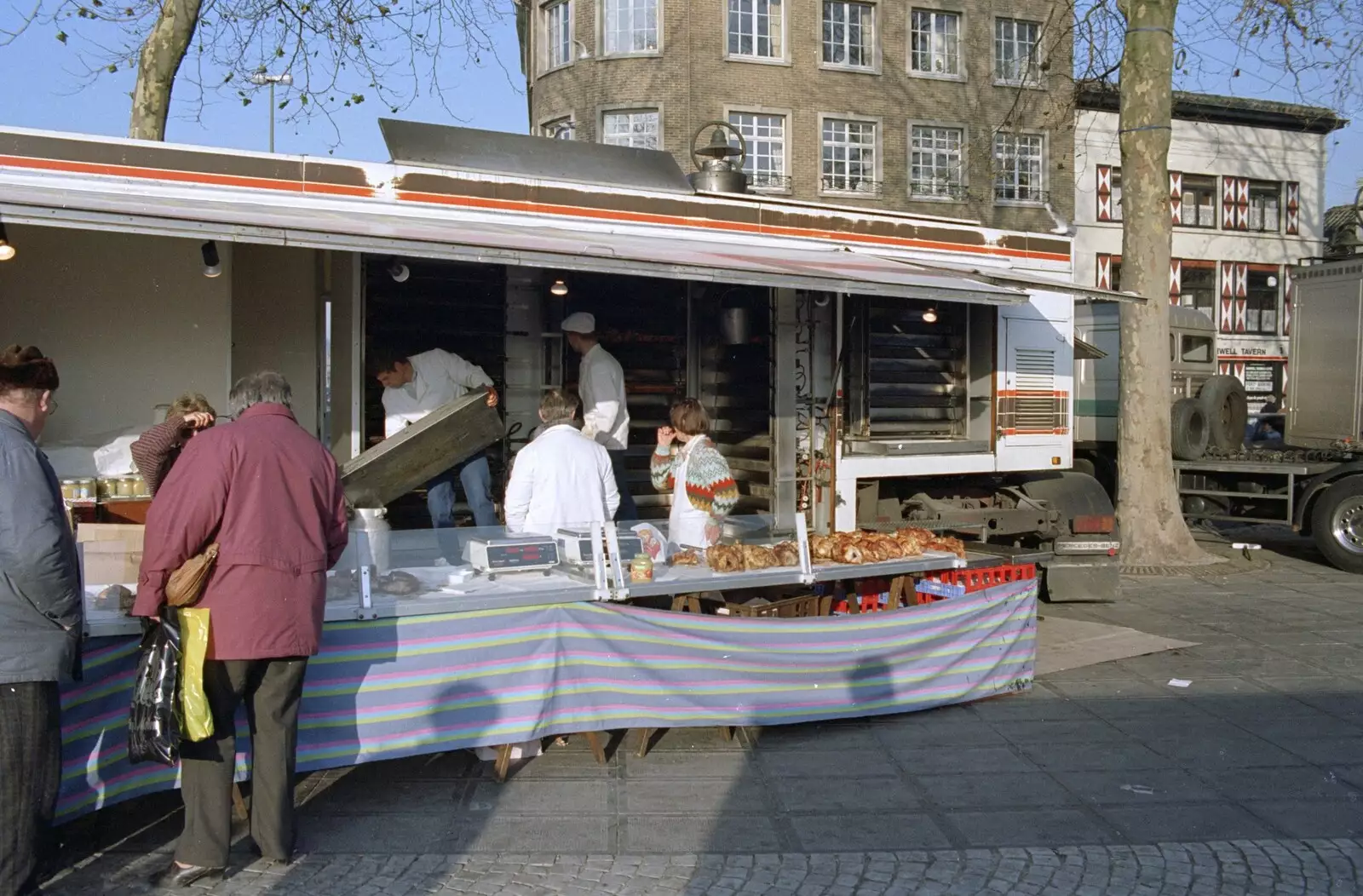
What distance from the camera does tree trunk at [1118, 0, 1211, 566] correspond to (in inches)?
465

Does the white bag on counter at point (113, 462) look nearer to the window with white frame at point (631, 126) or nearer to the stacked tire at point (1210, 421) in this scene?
the stacked tire at point (1210, 421)

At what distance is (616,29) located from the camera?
2716cm

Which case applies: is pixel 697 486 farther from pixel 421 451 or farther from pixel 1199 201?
pixel 1199 201

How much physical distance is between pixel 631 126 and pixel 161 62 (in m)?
16.3

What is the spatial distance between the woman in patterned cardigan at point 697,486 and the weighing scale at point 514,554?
2.92 ft

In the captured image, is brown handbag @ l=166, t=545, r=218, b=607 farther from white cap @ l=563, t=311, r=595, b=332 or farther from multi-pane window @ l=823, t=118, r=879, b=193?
multi-pane window @ l=823, t=118, r=879, b=193

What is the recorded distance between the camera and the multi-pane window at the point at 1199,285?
30750 mm

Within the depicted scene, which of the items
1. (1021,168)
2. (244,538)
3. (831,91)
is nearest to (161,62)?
(244,538)

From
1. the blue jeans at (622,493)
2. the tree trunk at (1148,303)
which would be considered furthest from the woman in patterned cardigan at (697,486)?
the tree trunk at (1148,303)

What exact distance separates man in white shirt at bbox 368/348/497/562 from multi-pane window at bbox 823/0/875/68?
22.3 metres

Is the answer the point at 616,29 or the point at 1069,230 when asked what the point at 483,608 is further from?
the point at 616,29

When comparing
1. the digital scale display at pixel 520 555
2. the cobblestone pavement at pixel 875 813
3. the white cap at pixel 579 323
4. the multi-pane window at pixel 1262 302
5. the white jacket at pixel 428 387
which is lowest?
the cobblestone pavement at pixel 875 813

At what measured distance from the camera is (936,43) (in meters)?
29.2

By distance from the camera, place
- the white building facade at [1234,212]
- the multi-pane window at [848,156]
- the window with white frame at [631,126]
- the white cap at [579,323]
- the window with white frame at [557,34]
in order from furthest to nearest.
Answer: the white building facade at [1234,212] → the multi-pane window at [848,156] → the window with white frame at [557,34] → the window with white frame at [631,126] → the white cap at [579,323]
